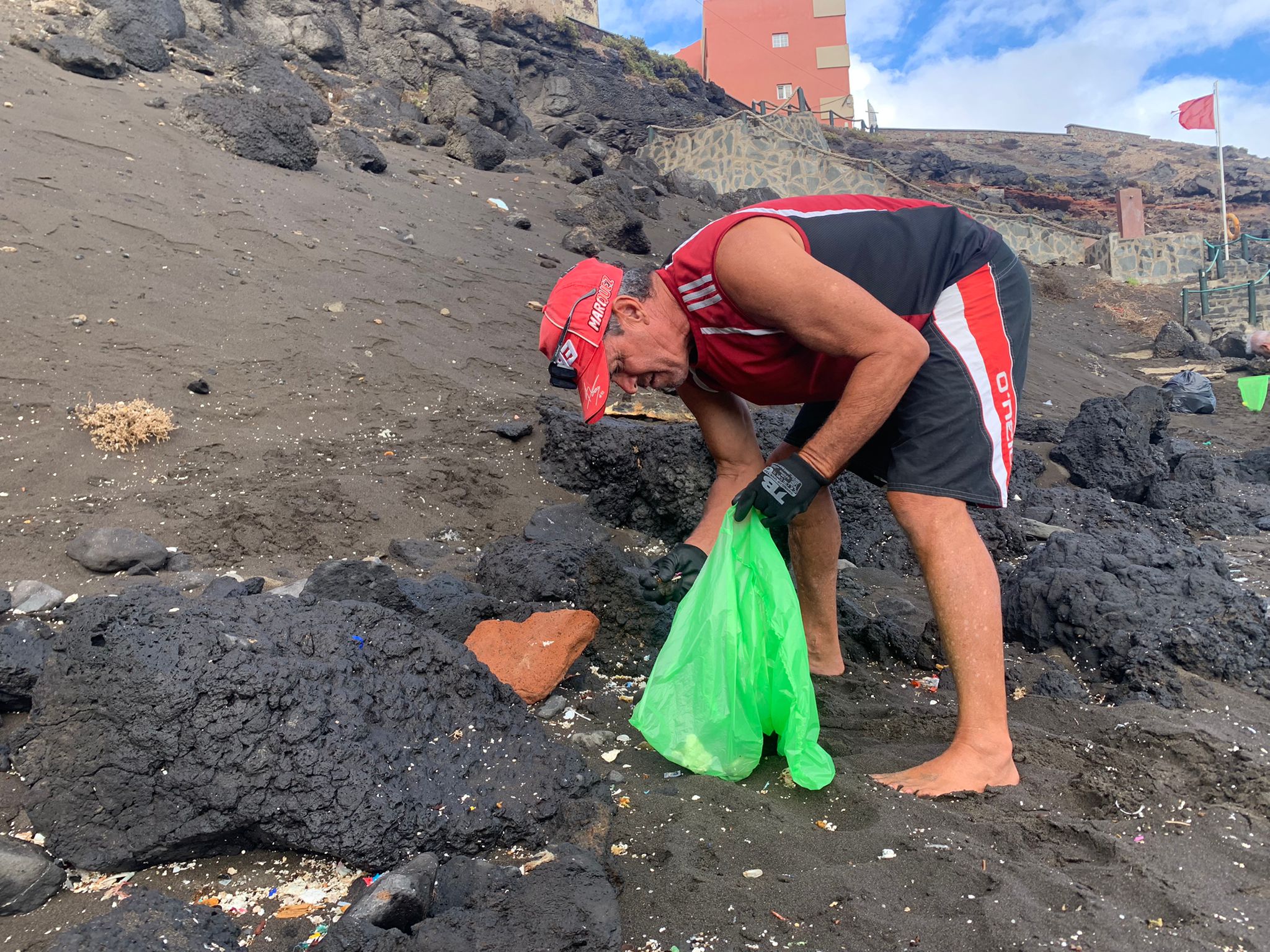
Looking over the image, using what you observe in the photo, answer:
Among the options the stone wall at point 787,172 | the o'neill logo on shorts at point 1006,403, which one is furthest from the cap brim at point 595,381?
the stone wall at point 787,172

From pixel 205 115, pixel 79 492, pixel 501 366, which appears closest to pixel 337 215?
pixel 205 115

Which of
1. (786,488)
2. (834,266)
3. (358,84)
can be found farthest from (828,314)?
(358,84)

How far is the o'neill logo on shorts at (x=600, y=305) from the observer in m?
2.27

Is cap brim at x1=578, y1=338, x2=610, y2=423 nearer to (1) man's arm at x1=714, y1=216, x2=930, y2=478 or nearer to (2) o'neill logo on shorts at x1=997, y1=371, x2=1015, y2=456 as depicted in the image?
(1) man's arm at x1=714, y1=216, x2=930, y2=478

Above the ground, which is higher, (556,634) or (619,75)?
(619,75)

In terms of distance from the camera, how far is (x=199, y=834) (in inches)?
65.0

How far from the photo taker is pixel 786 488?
7.00 ft

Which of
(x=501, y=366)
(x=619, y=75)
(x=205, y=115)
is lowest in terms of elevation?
(x=501, y=366)

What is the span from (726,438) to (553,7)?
95.6ft

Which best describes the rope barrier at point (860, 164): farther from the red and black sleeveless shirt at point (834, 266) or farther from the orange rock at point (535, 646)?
the orange rock at point (535, 646)

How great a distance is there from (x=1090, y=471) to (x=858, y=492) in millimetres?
2402

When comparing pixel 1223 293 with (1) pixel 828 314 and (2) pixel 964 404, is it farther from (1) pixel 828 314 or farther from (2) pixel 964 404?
(1) pixel 828 314

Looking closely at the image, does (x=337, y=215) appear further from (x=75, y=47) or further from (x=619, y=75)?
(x=619, y=75)

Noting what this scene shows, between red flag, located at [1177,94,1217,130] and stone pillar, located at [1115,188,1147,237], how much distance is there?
2.67m
